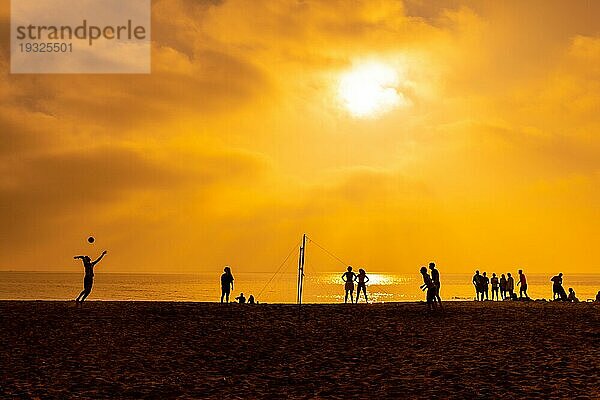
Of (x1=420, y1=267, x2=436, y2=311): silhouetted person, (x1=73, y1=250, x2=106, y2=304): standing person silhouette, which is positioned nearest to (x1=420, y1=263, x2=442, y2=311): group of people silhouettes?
(x1=420, y1=267, x2=436, y2=311): silhouetted person

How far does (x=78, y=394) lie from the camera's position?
1630 centimetres

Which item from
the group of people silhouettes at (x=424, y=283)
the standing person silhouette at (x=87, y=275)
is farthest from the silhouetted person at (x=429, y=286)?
the standing person silhouette at (x=87, y=275)

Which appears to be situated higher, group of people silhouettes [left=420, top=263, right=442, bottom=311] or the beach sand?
group of people silhouettes [left=420, top=263, right=442, bottom=311]

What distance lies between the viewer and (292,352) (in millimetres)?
21922

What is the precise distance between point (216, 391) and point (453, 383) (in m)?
6.58

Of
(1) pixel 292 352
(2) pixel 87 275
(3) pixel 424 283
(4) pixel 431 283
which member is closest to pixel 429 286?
(4) pixel 431 283

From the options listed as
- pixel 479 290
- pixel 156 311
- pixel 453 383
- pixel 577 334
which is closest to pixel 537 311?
pixel 577 334

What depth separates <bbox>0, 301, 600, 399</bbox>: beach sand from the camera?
16.9m

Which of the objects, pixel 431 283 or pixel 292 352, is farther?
pixel 431 283

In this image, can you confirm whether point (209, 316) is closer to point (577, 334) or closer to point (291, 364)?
point (291, 364)

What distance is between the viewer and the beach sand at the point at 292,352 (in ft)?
55.3

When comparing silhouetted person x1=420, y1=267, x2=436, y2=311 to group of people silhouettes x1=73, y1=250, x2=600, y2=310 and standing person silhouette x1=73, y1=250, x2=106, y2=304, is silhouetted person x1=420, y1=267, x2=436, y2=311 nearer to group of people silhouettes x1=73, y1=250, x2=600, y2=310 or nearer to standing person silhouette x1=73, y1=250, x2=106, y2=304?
group of people silhouettes x1=73, y1=250, x2=600, y2=310

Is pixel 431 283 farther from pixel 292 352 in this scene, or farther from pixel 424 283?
pixel 292 352

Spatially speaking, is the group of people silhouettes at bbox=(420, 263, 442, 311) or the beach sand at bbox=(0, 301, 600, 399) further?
the group of people silhouettes at bbox=(420, 263, 442, 311)
